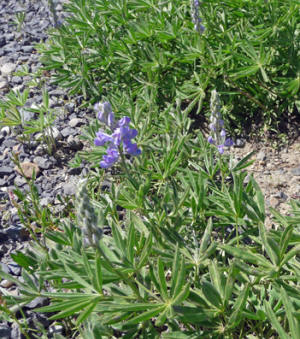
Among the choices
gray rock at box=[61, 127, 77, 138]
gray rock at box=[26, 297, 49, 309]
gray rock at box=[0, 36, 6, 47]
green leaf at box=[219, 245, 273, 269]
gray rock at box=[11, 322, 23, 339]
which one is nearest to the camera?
green leaf at box=[219, 245, 273, 269]

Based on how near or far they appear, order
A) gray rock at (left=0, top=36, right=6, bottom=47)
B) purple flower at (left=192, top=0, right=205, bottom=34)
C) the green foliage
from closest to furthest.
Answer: purple flower at (left=192, top=0, right=205, bottom=34) → the green foliage → gray rock at (left=0, top=36, right=6, bottom=47)

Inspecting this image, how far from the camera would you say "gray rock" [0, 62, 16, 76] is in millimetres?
4445

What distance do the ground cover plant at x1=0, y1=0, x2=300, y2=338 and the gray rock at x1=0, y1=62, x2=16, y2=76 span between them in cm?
75

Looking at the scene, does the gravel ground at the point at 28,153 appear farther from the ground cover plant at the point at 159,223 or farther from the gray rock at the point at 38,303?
the ground cover plant at the point at 159,223

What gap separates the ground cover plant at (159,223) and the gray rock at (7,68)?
75 cm

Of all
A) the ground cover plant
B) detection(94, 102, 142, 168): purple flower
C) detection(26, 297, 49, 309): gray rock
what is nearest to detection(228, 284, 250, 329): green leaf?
the ground cover plant

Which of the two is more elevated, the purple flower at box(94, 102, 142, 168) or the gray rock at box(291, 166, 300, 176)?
the purple flower at box(94, 102, 142, 168)

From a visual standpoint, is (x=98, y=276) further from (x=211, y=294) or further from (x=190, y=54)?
(x=190, y=54)

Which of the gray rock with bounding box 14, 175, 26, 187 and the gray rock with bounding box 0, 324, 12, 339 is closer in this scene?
the gray rock with bounding box 0, 324, 12, 339

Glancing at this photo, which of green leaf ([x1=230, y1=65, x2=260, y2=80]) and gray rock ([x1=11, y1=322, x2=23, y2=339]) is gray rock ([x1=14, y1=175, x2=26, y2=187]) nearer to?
gray rock ([x1=11, y1=322, x2=23, y2=339])

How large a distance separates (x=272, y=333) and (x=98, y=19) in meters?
2.82

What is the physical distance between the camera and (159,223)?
226cm

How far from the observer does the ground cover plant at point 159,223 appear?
1805 millimetres

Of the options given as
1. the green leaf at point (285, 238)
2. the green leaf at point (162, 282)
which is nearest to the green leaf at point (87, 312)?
the green leaf at point (162, 282)
